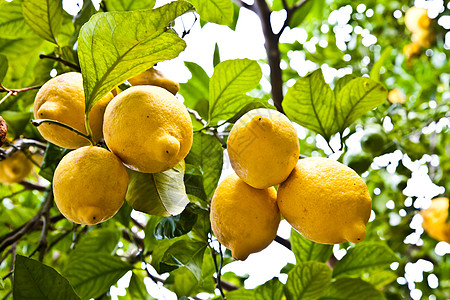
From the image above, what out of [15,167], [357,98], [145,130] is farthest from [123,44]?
[15,167]

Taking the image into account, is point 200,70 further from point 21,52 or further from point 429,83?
point 429,83

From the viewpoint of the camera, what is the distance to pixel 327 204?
569mm

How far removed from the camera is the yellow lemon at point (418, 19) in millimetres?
1719

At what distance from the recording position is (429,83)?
5.74 ft

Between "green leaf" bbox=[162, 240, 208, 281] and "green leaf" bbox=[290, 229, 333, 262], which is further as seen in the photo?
"green leaf" bbox=[290, 229, 333, 262]

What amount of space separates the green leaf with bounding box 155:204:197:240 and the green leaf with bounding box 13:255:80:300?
164 millimetres

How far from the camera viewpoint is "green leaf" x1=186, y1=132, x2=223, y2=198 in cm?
78

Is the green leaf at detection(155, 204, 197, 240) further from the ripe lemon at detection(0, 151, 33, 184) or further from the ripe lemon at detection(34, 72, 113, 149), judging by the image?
the ripe lemon at detection(0, 151, 33, 184)

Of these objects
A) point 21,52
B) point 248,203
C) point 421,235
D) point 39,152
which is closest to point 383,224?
point 421,235

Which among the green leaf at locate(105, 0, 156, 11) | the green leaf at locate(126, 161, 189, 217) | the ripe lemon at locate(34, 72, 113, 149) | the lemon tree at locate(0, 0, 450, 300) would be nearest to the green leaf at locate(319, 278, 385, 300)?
the lemon tree at locate(0, 0, 450, 300)

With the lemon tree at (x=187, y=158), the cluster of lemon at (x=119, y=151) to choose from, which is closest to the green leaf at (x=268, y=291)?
the lemon tree at (x=187, y=158)

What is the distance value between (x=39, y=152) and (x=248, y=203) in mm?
707

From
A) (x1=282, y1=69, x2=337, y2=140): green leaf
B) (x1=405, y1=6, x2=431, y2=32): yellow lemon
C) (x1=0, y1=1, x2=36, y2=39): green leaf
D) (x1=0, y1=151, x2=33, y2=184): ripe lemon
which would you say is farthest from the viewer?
(x1=405, y1=6, x2=431, y2=32): yellow lemon

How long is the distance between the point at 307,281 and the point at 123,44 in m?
0.53
